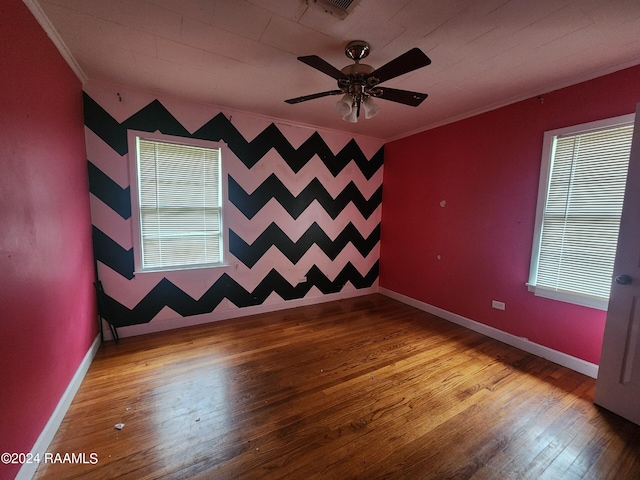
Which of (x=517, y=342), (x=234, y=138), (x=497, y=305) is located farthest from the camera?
(x=234, y=138)

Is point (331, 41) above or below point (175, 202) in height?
above

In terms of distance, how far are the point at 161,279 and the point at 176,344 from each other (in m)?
0.74

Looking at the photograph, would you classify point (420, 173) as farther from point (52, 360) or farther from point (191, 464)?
point (52, 360)

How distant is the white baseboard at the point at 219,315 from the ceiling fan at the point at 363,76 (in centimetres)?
261

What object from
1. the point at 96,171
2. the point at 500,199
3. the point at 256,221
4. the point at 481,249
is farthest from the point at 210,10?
the point at 481,249

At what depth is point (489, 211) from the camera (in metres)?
2.99

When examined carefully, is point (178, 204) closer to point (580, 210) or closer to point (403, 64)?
point (403, 64)

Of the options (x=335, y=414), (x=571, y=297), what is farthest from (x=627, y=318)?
(x=335, y=414)

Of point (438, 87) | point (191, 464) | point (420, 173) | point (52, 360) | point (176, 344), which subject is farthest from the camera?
point (420, 173)

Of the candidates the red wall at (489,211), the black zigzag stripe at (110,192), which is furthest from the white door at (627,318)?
the black zigzag stripe at (110,192)

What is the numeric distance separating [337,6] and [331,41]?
348 mm

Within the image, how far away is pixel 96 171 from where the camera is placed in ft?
8.50

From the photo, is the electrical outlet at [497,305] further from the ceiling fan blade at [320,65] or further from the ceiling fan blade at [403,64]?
the ceiling fan blade at [320,65]

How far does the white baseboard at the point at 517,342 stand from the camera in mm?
2311
